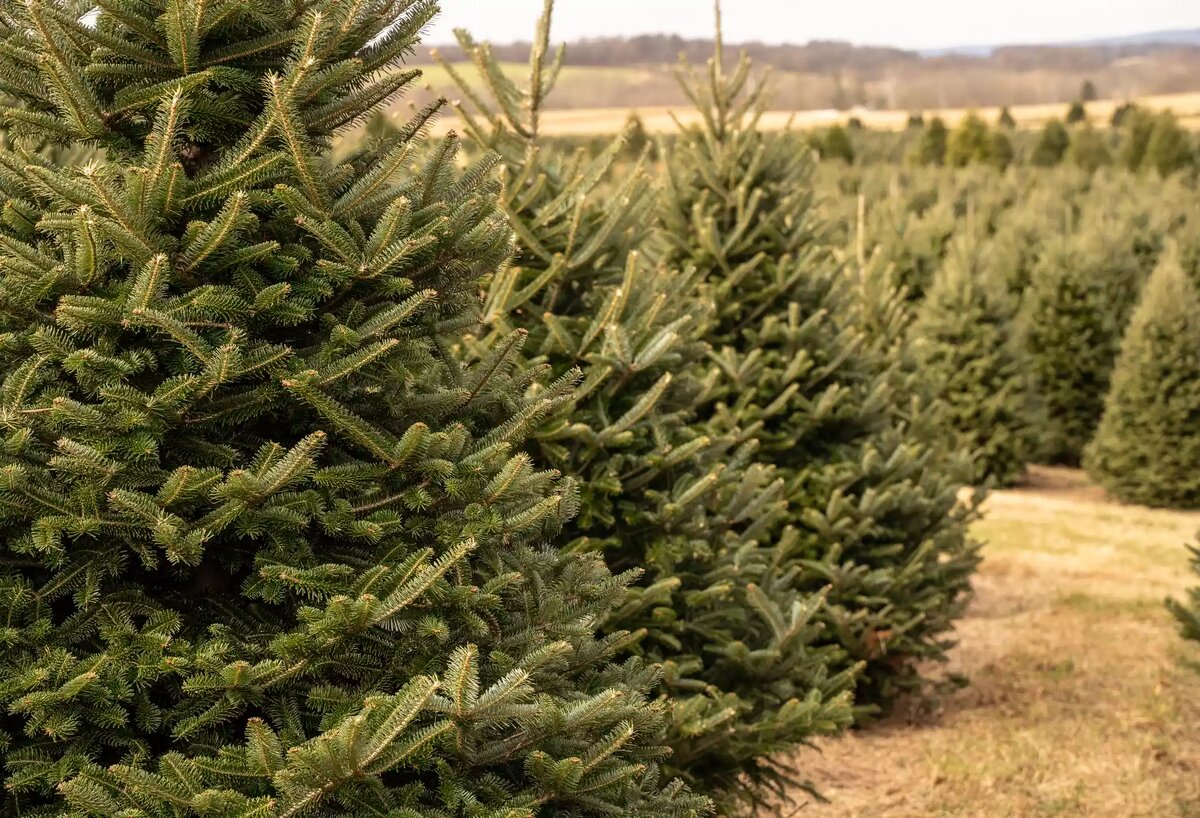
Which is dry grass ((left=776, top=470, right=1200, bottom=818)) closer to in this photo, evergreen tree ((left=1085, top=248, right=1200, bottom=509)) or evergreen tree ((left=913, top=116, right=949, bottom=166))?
evergreen tree ((left=1085, top=248, right=1200, bottom=509))

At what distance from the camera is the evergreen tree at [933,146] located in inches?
1555

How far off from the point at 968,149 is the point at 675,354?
123 feet

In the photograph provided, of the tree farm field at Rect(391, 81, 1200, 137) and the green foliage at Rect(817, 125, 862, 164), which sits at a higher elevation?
the tree farm field at Rect(391, 81, 1200, 137)

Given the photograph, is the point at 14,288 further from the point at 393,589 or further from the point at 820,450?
the point at 820,450

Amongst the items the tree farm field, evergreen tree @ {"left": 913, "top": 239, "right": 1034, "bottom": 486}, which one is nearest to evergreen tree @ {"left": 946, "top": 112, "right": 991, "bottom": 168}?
the tree farm field

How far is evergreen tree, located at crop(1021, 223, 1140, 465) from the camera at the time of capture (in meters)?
16.5

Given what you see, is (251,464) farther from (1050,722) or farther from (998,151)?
(998,151)

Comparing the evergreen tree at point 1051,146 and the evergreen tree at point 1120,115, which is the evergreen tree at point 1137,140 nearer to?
the evergreen tree at point 1051,146

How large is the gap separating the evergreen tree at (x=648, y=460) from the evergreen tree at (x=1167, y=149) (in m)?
34.3

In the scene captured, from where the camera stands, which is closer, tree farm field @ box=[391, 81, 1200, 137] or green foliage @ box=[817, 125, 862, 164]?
green foliage @ box=[817, 125, 862, 164]

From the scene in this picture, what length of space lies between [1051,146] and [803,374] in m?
37.5

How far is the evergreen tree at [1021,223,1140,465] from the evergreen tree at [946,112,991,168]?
869 inches

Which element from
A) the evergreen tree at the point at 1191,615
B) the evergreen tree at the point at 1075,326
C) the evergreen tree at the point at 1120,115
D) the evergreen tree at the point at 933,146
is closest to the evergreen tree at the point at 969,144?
the evergreen tree at the point at 933,146

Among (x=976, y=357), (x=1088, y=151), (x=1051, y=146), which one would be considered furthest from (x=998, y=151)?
(x=976, y=357)
